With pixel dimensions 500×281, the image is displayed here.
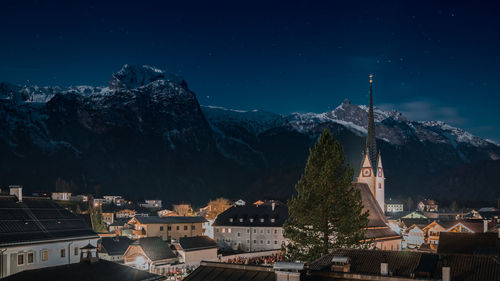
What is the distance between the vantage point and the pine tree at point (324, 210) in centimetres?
3111

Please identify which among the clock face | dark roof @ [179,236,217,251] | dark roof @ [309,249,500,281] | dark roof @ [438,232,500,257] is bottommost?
dark roof @ [179,236,217,251]

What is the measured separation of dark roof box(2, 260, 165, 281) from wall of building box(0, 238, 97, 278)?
532cm

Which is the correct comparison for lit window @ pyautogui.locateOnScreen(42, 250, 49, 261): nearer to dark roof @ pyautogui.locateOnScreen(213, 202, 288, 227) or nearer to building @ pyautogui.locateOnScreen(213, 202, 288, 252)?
building @ pyautogui.locateOnScreen(213, 202, 288, 252)

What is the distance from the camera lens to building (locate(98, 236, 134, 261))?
62694 mm

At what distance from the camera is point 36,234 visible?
3588cm

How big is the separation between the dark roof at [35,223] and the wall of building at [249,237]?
40.3 metres

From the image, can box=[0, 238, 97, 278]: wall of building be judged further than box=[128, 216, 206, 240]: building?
No

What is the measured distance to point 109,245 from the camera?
6494 centimetres

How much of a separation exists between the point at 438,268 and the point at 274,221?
5676cm

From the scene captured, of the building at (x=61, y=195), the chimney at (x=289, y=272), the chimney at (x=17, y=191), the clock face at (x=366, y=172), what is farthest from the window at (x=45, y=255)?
the building at (x=61, y=195)

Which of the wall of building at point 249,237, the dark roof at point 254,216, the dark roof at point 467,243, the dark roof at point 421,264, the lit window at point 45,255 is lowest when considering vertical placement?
the wall of building at point 249,237

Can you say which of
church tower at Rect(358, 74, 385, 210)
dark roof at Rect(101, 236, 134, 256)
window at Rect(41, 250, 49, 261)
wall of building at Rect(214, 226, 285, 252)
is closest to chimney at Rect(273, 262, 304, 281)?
window at Rect(41, 250, 49, 261)

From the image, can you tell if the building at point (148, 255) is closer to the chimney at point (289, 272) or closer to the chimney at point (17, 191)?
the chimney at point (17, 191)

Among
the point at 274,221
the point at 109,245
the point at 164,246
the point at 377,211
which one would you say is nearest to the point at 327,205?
the point at 164,246
